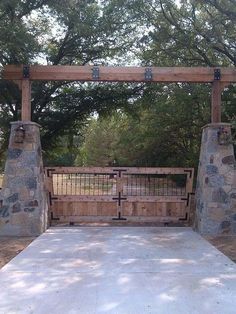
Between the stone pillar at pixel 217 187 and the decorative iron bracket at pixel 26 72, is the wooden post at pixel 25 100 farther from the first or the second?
the stone pillar at pixel 217 187

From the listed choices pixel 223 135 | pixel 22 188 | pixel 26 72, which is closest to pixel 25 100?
pixel 26 72

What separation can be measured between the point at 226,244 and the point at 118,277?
289 cm

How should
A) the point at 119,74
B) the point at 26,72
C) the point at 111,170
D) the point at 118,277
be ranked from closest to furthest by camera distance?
the point at 118,277 < the point at 26,72 < the point at 119,74 < the point at 111,170

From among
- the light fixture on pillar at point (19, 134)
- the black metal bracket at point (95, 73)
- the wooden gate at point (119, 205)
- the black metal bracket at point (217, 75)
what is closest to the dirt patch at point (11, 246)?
→ the wooden gate at point (119, 205)

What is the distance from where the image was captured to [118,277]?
15.8ft

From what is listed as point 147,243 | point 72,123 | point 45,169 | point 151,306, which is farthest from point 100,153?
point 151,306

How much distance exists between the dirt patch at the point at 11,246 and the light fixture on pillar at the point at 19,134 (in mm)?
1922

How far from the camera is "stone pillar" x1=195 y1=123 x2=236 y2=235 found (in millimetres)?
8016

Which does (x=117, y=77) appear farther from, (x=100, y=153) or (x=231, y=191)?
(x=100, y=153)

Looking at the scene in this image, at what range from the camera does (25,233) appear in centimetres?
782

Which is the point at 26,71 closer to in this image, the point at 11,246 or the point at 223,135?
the point at 11,246

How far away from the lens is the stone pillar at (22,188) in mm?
7883

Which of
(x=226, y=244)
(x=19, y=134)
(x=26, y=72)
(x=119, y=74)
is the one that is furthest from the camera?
(x=119, y=74)

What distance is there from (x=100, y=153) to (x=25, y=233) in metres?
26.8
